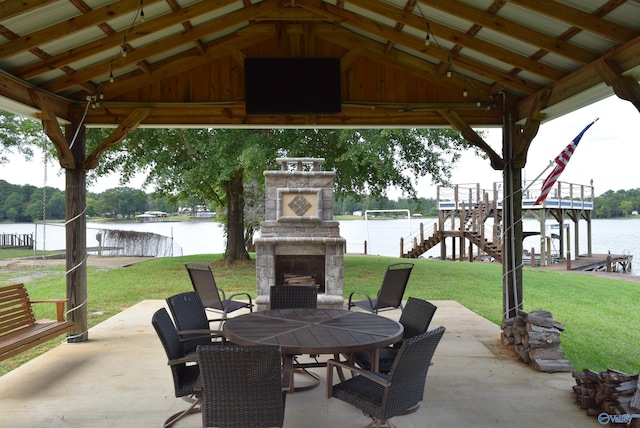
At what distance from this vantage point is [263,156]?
10.3 meters

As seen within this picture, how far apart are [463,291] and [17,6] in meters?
8.89

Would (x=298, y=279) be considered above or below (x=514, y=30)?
below

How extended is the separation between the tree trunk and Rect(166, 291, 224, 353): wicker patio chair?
28.1 feet

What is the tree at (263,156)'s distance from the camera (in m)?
10.9

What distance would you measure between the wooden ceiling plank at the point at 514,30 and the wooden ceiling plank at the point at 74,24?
2.53m

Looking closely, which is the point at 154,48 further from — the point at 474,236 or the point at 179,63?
the point at 474,236

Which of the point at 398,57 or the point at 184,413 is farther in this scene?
the point at 398,57

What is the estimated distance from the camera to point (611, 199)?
111ft

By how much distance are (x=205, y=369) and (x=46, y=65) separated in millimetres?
3712

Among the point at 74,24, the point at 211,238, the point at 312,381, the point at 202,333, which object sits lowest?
the point at 312,381

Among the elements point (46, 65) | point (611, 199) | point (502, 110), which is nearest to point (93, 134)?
point (46, 65)

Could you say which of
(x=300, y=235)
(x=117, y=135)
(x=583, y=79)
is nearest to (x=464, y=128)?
(x=583, y=79)

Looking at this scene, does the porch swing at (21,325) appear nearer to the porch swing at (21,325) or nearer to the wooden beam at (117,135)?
the porch swing at (21,325)

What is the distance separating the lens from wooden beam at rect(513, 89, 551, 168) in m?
5.30
